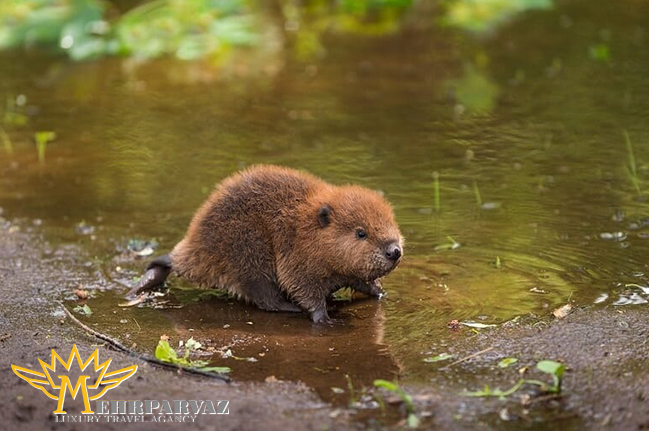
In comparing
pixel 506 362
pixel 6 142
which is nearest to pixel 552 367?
pixel 506 362

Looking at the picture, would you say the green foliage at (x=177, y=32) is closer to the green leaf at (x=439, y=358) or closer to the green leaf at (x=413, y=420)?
the green leaf at (x=439, y=358)

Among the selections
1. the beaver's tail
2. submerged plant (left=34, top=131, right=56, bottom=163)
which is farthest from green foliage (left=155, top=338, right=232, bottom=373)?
submerged plant (left=34, top=131, right=56, bottom=163)

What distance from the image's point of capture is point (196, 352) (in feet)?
18.9

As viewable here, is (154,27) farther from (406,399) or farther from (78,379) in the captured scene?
(406,399)

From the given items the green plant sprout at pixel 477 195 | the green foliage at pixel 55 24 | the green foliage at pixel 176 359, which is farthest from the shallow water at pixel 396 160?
the green foliage at pixel 55 24

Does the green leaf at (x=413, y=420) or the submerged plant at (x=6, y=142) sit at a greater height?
the submerged plant at (x=6, y=142)

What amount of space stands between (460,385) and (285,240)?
6.13 feet

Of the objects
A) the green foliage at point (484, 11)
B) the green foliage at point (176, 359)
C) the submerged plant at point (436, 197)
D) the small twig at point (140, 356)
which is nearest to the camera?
the small twig at point (140, 356)

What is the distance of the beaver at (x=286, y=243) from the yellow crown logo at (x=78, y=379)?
4.33 ft

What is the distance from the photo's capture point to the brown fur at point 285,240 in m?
6.43

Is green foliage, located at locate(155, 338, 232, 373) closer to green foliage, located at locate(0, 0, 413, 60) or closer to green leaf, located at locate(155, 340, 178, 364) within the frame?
green leaf, located at locate(155, 340, 178, 364)

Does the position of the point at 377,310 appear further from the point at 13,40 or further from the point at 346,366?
the point at 13,40

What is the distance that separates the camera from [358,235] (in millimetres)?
6418

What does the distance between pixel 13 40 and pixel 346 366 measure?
1031 centimetres
